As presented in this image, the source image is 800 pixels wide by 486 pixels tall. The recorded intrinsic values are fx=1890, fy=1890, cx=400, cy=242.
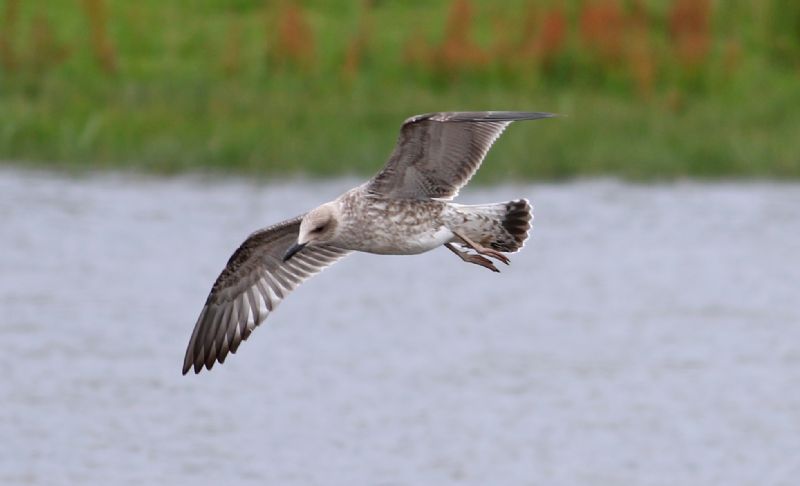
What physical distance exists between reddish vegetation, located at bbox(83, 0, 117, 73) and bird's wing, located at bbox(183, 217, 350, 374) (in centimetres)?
918

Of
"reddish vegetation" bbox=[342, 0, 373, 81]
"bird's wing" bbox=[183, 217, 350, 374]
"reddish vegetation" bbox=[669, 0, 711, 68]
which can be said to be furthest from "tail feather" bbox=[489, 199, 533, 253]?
"reddish vegetation" bbox=[669, 0, 711, 68]

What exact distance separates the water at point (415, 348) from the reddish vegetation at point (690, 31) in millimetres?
1867

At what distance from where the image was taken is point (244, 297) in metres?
9.62

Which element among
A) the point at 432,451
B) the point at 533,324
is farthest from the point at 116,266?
the point at 432,451

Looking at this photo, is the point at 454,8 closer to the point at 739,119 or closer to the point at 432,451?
the point at 739,119

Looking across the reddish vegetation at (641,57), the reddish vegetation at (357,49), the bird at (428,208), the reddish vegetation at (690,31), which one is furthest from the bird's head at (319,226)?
the reddish vegetation at (690,31)

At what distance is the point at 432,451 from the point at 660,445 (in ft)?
4.71

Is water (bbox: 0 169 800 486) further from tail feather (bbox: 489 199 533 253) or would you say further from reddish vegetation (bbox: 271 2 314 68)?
tail feather (bbox: 489 199 533 253)

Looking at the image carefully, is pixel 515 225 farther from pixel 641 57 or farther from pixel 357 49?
pixel 641 57

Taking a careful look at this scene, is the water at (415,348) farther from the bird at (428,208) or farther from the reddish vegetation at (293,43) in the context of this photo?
the bird at (428,208)

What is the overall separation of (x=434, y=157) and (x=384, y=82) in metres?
10.1

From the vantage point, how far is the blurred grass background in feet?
56.8

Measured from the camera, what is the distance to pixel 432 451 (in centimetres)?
1140

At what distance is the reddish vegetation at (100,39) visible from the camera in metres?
18.4
